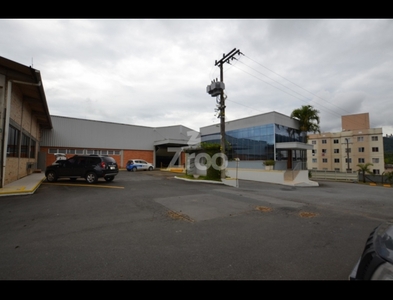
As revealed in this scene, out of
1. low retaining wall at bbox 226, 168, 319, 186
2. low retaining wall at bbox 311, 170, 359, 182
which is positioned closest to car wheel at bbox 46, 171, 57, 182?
low retaining wall at bbox 226, 168, 319, 186

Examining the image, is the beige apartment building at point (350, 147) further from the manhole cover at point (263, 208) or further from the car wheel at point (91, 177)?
the car wheel at point (91, 177)

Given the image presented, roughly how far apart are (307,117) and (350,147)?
31.5 m

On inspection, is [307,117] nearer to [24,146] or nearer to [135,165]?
[135,165]

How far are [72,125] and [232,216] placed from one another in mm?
28648

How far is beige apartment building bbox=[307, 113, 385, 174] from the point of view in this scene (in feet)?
150

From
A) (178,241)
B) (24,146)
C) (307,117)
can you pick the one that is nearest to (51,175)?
(24,146)

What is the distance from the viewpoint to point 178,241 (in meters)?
4.00

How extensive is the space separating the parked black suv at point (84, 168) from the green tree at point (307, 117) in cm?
2675

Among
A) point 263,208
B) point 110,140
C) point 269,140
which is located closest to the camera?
point 263,208

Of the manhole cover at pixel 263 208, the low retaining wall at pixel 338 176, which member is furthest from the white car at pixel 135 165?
the low retaining wall at pixel 338 176

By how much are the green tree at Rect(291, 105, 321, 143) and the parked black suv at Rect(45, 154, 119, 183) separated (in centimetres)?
2675

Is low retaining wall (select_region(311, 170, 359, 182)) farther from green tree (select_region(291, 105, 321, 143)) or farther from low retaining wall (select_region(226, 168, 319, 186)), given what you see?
low retaining wall (select_region(226, 168, 319, 186))
